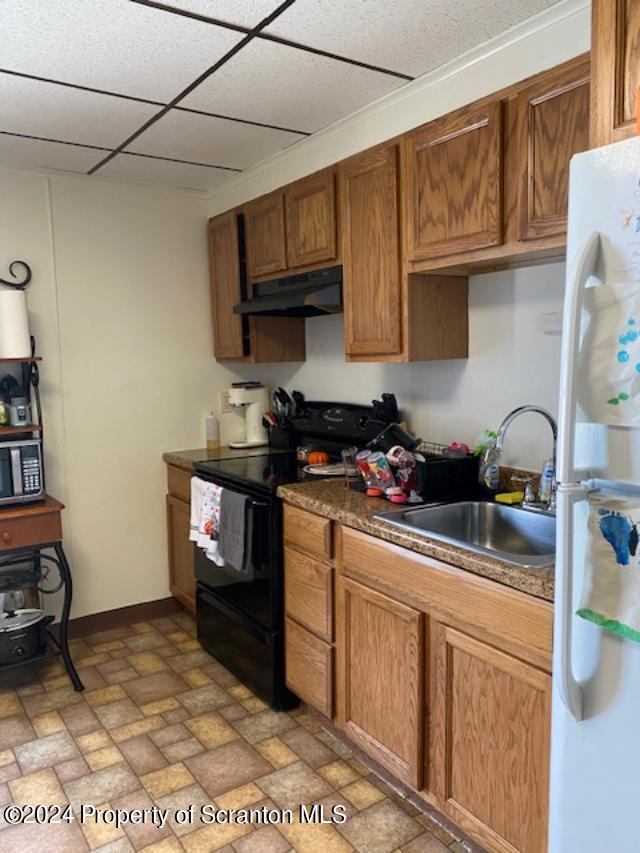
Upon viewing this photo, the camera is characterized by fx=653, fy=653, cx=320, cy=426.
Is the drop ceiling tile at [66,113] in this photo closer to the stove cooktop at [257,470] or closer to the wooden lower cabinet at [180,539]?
the stove cooktop at [257,470]

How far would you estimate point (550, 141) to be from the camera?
1.76 metres

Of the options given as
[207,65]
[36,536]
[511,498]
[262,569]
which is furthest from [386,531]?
→ [36,536]

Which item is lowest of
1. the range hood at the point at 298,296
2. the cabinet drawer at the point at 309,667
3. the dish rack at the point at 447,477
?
the cabinet drawer at the point at 309,667

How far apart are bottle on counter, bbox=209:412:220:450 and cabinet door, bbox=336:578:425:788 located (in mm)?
1683

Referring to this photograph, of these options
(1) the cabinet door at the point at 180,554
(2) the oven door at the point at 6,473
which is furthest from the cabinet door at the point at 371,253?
(2) the oven door at the point at 6,473

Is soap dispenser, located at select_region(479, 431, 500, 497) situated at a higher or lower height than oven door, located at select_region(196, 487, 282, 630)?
higher

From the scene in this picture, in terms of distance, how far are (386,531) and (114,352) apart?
206 centimetres

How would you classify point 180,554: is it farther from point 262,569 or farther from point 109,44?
point 109,44

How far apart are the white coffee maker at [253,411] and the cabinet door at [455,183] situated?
1567 mm

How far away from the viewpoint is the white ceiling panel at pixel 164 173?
3.05 metres

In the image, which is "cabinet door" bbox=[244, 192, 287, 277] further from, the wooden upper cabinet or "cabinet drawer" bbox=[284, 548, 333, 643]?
the wooden upper cabinet

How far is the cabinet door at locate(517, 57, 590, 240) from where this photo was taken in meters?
1.70

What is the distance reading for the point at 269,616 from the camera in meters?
2.54

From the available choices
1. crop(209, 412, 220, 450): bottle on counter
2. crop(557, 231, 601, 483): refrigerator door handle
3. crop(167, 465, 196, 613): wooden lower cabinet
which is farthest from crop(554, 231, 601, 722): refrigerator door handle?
crop(209, 412, 220, 450): bottle on counter
